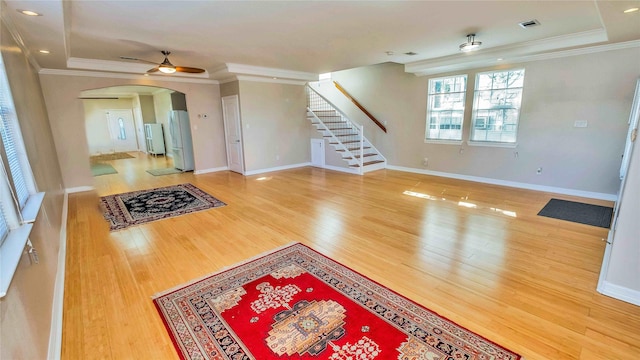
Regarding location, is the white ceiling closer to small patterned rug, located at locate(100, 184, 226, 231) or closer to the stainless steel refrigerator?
the stainless steel refrigerator

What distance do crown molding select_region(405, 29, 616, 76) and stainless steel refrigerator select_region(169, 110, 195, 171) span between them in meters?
6.03

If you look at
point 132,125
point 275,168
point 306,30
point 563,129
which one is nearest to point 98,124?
point 132,125

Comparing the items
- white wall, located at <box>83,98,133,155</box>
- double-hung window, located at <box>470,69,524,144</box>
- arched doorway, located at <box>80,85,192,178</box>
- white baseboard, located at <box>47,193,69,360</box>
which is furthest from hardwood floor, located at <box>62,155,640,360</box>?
white wall, located at <box>83,98,133,155</box>

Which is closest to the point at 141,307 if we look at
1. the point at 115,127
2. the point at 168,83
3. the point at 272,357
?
the point at 272,357

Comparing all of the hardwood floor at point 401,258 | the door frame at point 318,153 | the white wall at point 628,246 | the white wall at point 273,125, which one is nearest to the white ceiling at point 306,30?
the white wall at point 273,125

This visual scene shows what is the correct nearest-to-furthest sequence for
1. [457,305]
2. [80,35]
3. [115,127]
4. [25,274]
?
[25,274] < [457,305] < [80,35] < [115,127]

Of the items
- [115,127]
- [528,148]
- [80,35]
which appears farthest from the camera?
[115,127]

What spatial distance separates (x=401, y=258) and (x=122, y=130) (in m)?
14.0

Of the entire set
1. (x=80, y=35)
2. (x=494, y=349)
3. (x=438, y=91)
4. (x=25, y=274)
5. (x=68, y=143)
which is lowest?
(x=494, y=349)

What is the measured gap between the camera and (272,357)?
1.77 meters

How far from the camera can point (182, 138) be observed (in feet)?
25.7

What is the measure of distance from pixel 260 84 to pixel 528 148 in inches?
244

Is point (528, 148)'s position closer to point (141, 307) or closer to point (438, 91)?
point (438, 91)

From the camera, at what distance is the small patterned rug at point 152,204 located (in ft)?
13.9
